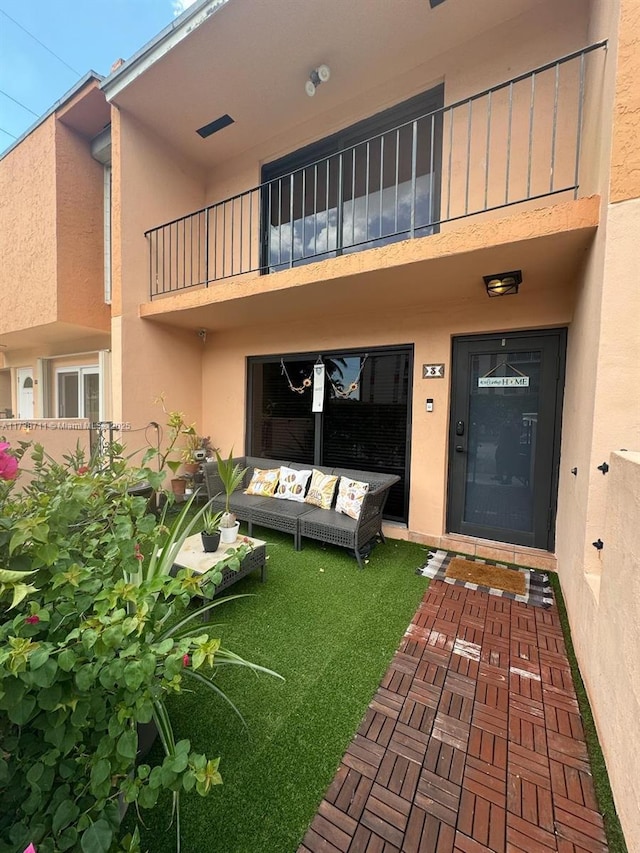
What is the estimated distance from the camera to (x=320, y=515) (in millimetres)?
4137

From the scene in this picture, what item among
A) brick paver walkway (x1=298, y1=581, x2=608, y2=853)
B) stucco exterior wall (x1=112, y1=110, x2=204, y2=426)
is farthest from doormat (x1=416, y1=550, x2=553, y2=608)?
stucco exterior wall (x1=112, y1=110, x2=204, y2=426)

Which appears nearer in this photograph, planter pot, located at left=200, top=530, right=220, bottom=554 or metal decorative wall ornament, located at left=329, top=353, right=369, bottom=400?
planter pot, located at left=200, top=530, right=220, bottom=554

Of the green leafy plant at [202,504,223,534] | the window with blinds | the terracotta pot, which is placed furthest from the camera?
the terracotta pot

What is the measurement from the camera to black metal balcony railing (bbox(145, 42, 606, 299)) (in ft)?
11.2

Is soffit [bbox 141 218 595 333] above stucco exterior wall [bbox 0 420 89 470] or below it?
above

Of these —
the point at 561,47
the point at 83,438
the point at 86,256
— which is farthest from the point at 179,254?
the point at 561,47

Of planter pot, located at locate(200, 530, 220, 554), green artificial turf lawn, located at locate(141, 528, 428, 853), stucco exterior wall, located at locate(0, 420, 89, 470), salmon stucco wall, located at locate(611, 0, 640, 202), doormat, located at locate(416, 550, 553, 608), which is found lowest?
green artificial turf lawn, located at locate(141, 528, 428, 853)

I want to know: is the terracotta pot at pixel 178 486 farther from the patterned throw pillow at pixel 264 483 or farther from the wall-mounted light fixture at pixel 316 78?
the wall-mounted light fixture at pixel 316 78

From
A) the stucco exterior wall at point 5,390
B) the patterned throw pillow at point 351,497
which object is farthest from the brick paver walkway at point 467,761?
the stucco exterior wall at point 5,390

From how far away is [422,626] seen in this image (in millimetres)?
2771

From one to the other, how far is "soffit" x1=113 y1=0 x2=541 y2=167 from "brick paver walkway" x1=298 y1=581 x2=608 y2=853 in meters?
5.95

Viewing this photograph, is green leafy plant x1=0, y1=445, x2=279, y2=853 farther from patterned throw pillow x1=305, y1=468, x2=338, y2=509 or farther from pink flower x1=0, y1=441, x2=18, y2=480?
patterned throw pillow x1=305, y1=468, x2=338, y2=509

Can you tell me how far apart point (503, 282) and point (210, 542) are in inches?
149

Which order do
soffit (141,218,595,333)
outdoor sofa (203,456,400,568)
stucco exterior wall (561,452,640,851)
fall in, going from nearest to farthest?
stucco exterior wall (561,452,640,851), soffit (141,218,595,333), outdoor sofa (203,456,400,568)
